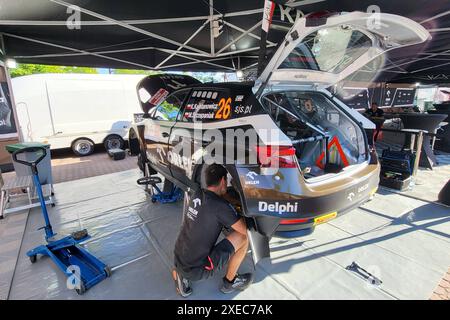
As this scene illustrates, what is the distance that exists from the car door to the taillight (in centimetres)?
169

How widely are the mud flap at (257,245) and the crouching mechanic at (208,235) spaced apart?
6cm

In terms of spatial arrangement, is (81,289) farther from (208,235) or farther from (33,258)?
(208,235)

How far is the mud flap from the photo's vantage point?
6.73 ft

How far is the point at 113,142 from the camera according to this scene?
29.7 feet

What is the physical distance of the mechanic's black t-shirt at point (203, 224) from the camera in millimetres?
1796

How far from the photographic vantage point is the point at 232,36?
5.05m

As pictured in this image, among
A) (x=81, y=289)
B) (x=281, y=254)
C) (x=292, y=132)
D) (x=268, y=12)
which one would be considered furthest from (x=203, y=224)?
(x=292, y=132)

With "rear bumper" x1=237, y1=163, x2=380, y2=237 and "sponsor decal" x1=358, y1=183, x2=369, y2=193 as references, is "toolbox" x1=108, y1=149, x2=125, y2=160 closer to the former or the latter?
"rear bumper" x1=237, y1=163, x2=380, y2=237

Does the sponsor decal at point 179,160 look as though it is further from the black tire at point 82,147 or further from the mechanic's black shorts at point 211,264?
the black tire at point 82,147

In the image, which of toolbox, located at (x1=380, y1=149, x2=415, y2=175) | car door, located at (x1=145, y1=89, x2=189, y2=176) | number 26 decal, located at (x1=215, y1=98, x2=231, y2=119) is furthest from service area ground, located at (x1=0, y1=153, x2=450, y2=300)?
number 26 decal, located at (x1=215, y1=98, x2=231, y2=119)

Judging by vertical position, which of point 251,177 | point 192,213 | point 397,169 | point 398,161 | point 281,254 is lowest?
point 281,254

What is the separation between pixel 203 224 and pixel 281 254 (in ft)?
3.89

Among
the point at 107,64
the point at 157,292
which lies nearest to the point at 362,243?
the point at 157,292
